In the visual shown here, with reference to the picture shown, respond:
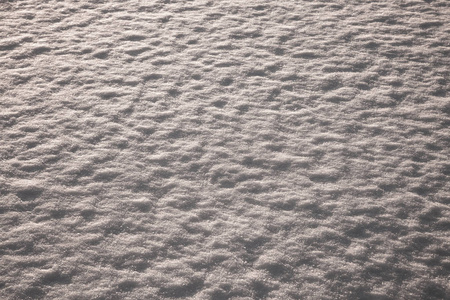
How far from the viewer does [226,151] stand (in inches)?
81.4

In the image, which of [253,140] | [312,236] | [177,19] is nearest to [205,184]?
[253,140]

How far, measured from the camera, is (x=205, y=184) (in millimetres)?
1919

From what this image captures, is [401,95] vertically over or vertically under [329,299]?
over

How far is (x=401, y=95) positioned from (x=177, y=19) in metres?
1.75

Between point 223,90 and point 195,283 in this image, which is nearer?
point 195,283

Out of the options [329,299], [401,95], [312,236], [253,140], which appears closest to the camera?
[329,299]

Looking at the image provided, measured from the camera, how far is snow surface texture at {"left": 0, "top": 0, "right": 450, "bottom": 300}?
1.60 meters

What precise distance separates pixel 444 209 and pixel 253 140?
3.29 ft

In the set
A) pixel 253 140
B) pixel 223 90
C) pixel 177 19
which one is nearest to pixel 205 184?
pixel 253 140

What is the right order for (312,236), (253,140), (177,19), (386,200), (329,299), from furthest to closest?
(177,19) < (253,140) < (386,200) < (312,236) < (329,299)

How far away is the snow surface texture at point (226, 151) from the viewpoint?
5.24 ft

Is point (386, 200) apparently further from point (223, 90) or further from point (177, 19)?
point (177, 19)

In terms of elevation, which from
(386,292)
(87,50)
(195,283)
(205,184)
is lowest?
(386,292)

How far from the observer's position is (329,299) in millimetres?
1495
